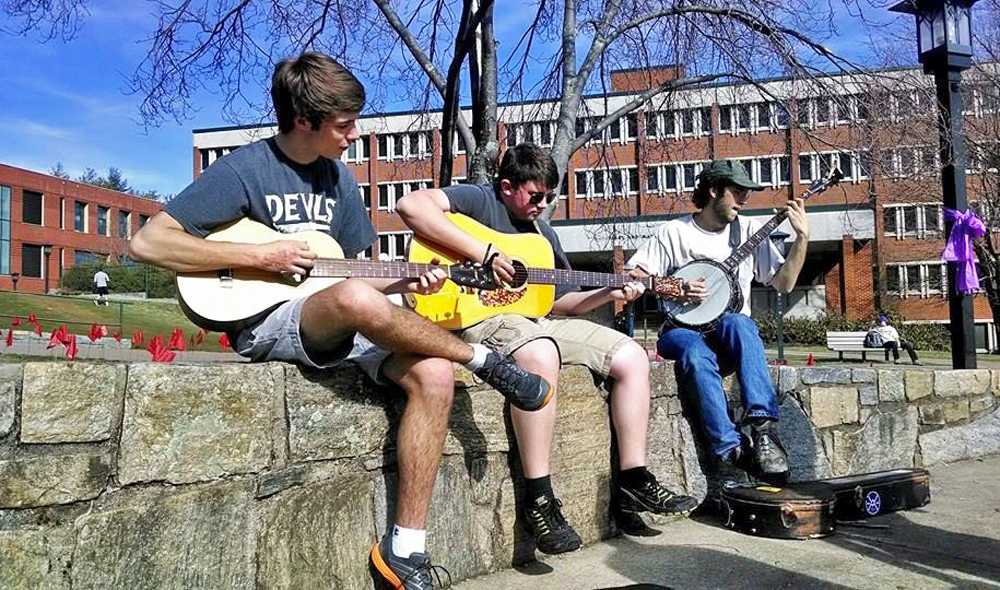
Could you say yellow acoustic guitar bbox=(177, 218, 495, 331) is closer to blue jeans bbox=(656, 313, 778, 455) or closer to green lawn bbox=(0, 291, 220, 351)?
blue jeans bbox=(656, 313, 778, 455)

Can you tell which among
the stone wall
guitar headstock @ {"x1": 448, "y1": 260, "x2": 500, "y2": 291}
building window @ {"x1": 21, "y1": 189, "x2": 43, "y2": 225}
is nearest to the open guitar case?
the stone wall

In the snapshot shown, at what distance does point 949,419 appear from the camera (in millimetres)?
5137

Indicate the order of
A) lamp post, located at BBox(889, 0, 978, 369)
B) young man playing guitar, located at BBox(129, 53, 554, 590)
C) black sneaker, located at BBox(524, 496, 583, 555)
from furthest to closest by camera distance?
lamp post, located at BBox(889, 0, 978, 369) < black sneaker, located at BBox(524, 496, 583, 555) < young man playing guitar, located at BBox(129, 53, 554, 590)

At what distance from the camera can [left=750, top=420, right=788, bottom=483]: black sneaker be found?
11.5 feet

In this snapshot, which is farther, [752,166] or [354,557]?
[752,166]

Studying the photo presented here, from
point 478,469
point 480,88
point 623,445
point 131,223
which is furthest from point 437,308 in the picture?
point 131,223

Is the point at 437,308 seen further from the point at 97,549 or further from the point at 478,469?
the point at 97,549

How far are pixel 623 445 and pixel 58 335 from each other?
2.88 meters

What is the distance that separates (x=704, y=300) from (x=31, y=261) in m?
53.7

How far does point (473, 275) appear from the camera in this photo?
9.75 ft

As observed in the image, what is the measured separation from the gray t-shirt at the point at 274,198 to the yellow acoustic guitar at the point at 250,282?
0.03m

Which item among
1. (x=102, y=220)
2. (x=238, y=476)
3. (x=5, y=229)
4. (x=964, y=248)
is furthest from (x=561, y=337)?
(x=102, y=220)

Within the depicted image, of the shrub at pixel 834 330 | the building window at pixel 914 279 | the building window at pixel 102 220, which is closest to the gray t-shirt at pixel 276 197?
the shrub at pixel 834 330

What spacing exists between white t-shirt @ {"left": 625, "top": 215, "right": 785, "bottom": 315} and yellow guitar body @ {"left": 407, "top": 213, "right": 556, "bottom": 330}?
2.03 ft
